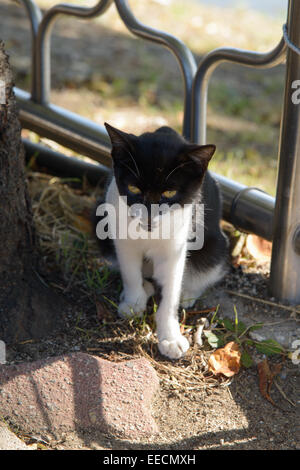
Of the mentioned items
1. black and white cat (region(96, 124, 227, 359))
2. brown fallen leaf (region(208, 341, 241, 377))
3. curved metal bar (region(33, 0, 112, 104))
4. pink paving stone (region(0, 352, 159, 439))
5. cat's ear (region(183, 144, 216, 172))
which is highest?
curved metal bar (region(33, 0, 112, 104))

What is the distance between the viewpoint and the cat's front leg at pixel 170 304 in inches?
76.9

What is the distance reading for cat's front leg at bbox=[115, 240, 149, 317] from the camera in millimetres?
2092

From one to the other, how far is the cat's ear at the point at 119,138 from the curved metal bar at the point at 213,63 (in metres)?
0.60

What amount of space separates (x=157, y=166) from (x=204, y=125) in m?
0.67

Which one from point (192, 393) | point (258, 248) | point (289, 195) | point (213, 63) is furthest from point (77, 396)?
point (213, 63)

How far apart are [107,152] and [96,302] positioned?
2.47ft

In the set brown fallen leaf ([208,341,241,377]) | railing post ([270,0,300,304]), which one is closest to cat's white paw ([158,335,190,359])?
brown fallen leaf ([208,341,241,377])

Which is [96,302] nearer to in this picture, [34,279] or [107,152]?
[34,279]

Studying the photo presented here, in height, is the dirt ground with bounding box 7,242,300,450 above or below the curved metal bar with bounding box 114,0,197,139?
below

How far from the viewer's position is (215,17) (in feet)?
19.3

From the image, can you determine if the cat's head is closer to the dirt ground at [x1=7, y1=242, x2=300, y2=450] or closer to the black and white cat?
the black and white cat

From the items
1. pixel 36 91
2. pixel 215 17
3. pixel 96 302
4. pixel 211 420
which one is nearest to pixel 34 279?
pixel 96 302

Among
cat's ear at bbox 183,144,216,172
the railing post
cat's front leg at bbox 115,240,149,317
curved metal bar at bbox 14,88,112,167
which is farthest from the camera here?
curved metal bar at bbox 14,88,112,167

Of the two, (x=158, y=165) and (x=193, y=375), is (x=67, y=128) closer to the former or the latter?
(x=158, y=165)
